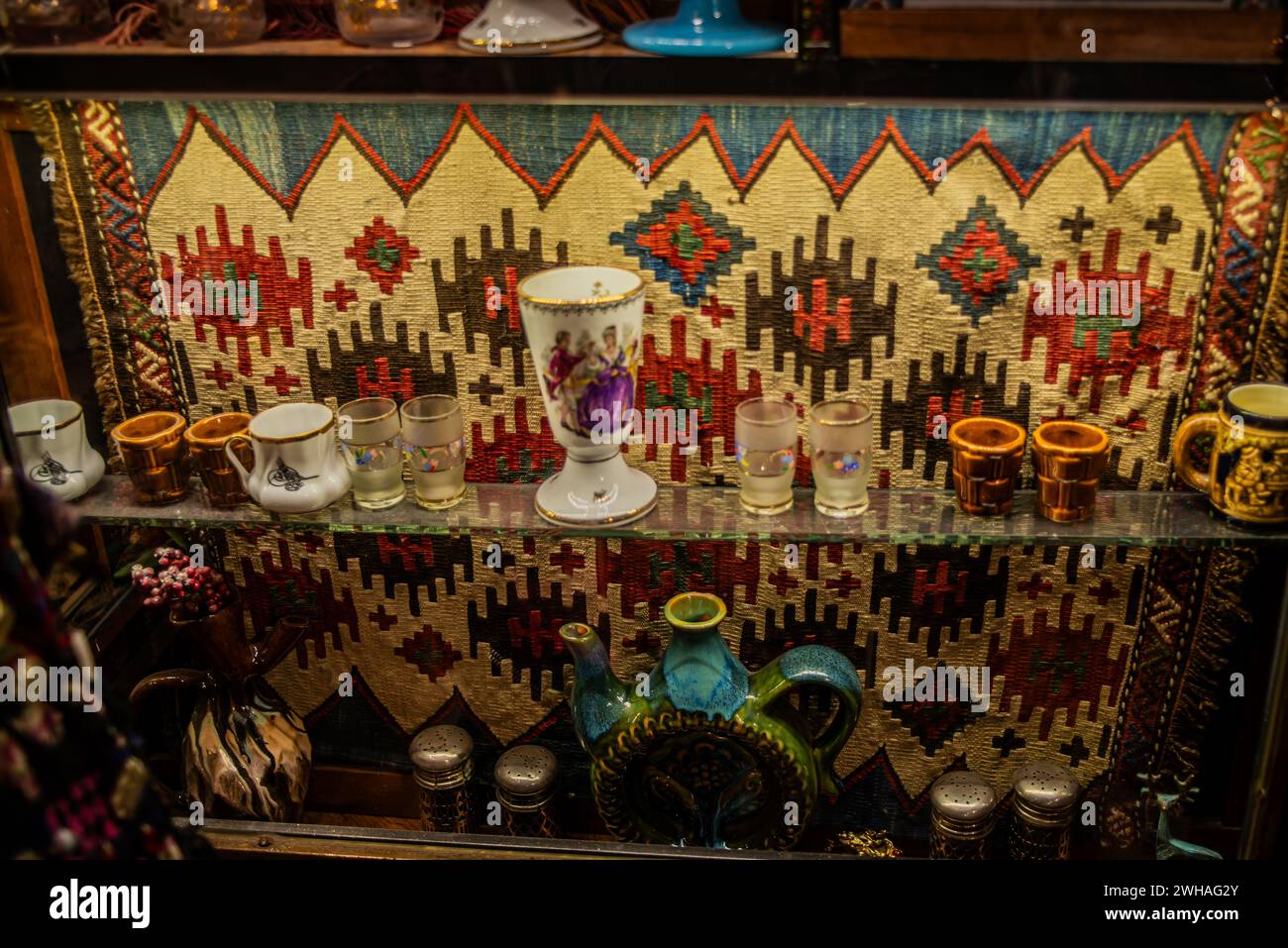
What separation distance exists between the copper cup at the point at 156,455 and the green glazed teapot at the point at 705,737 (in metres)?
0.55

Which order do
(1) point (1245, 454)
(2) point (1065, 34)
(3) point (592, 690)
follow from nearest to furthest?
(2) point (1065, 34), (1) point (1245, 454), (3) point (592, 690)

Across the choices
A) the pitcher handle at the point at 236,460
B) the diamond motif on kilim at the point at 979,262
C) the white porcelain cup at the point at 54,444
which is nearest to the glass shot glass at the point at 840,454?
the diamond motif on kilim at the point at 979,262

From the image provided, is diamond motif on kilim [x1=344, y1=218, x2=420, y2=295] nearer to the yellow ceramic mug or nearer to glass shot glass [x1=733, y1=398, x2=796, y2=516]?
glass shot glass [x1=733, y1=398, x2=796, y2=516]

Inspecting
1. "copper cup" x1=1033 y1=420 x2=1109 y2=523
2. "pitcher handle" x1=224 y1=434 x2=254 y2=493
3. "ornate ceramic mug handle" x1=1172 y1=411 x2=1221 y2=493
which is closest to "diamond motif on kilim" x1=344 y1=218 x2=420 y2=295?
"pitcher handle" x1=224 y1=434 x2=254 y2=493

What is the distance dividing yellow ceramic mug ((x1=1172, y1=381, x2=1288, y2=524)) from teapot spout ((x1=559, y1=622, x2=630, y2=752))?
2.48ft

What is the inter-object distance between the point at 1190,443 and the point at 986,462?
248 mm

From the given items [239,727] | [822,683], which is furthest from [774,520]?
[239,727]

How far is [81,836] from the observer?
875 millimetres

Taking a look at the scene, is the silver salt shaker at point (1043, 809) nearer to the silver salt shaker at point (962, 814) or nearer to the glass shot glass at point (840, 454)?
the silver salt shaker at point (962, 814)

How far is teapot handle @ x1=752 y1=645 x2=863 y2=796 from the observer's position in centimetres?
158

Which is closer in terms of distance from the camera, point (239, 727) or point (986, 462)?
point (986, 462)

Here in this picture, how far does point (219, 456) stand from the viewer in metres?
1.59

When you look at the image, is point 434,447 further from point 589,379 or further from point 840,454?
point 840,454
